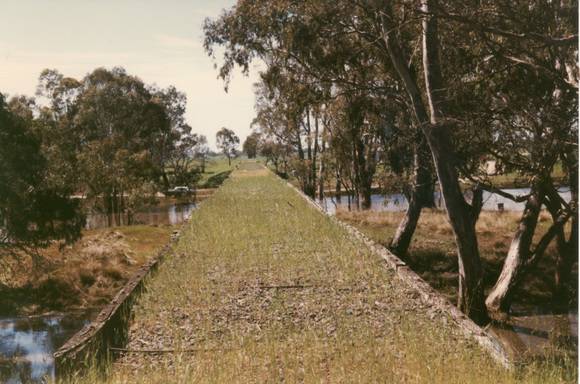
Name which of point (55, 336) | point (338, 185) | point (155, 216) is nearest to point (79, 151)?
point (155, 216)

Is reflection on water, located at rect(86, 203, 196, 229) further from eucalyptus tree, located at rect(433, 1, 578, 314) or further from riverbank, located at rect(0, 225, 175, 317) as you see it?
eucalyptus tree, located at rect(433, 1, 578, 314)

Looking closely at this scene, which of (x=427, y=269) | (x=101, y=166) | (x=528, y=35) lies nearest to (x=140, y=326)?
(x=528, y=35)

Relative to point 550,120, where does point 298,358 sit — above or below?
below

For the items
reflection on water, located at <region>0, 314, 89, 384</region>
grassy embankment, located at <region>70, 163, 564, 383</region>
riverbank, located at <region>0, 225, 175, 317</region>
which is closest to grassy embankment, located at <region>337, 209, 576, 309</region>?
grassy embankment, located at <region>70, 163, 564, 383</region>

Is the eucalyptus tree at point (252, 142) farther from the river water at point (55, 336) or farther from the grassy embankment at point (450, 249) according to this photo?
the river water at point (55, 336)

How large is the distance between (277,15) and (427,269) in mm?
7408

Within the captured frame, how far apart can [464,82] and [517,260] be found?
3.97m

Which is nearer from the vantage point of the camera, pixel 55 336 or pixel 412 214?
pixel 55 336

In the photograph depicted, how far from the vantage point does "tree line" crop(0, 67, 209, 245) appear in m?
20.3

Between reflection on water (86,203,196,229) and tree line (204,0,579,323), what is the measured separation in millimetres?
21907

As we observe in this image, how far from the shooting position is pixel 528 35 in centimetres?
744

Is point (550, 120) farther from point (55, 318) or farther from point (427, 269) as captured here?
point (55, 318)

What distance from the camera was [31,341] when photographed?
50.2 feet

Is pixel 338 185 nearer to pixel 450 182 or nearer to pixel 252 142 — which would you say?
pixel 450 182
